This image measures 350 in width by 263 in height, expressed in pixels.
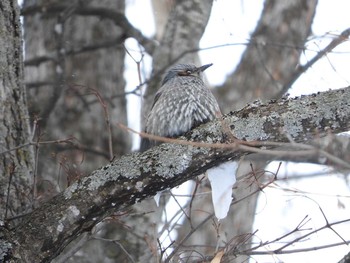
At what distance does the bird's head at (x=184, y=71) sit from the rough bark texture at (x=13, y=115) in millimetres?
1301

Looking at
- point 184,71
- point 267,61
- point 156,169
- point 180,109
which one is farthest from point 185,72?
point 156,169

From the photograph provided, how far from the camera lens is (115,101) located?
608 centimetres

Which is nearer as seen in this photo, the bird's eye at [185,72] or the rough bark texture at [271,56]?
the bird's eye at [185,72]

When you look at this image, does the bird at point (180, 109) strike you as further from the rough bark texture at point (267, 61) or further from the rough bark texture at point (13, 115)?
the rough bark texture at point (267, 61)

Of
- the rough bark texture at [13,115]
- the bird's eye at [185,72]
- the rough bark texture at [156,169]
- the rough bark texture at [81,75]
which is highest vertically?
the rough bark texture at [81,75]

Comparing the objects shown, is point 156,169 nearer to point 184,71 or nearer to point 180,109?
point 180,109

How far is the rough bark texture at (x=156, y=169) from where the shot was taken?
306 cm

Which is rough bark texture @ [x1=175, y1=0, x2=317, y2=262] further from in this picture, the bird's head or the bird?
the bird

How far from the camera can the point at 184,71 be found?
507 centimetres

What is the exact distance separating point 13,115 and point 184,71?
1.47 m

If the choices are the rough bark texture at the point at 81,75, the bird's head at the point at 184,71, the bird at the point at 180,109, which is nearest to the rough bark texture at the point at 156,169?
the bird at the point at 180,109

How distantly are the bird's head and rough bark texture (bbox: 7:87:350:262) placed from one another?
1818 mm

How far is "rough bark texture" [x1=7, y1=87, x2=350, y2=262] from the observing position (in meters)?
3.06

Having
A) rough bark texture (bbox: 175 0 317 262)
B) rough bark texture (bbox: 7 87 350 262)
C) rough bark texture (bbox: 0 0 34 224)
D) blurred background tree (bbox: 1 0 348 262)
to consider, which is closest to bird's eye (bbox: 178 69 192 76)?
blurred background tree (bbox: 1 0 348 262)
